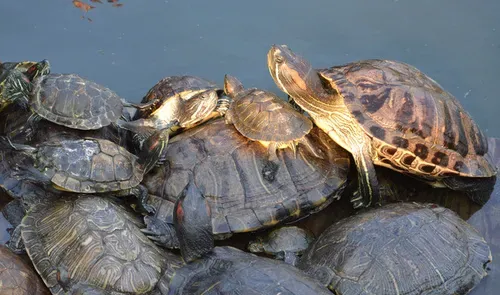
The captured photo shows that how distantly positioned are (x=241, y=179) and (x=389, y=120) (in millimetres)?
1026

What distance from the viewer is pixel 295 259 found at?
11.8ft

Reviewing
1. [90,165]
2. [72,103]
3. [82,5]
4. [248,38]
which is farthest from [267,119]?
[82,5]

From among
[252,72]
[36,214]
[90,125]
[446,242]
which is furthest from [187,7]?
[446,242]

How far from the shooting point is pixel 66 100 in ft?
12.9

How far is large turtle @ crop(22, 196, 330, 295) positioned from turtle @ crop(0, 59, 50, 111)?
0.94 meters

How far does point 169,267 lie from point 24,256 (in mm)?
893

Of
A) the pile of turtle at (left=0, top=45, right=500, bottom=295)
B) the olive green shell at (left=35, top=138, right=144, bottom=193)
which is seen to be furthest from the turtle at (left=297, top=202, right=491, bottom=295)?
the olive green shell at (left=35, top=138, right=144, bottom=193)

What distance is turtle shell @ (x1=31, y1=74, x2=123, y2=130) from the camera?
12.8 feet

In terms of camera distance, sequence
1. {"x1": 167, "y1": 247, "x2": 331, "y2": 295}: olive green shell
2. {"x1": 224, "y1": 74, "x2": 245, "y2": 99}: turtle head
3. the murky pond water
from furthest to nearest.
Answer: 1. the murky pond water
2. {"x1": 224, "y1": 74, "x2": 245, "y2": 99}: turtle head
3. {"x1": 167, "y1": 247, "x2": 331, "y2": 295}: olive green shell

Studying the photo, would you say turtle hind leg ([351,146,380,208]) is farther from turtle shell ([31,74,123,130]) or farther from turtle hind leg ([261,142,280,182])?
turtle shell ([31,74,123,130])

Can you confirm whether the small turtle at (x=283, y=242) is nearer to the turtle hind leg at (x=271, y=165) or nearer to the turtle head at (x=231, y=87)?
the turtle hind leg at (x=271, y=165)

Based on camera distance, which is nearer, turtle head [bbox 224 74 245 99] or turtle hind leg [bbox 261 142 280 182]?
turtle hind leg [bbox 261 142 280 182]

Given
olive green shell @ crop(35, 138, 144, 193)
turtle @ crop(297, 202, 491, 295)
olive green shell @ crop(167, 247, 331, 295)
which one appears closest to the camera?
olive green shell @ crop(167, 247, 331, 295)

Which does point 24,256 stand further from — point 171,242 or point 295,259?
point 295,259
